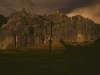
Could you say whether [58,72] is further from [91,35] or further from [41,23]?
[91,35]

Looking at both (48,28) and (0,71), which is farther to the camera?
(48,28)

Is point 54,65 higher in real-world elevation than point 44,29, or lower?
lower

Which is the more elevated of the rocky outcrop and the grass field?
the rocky outcrop

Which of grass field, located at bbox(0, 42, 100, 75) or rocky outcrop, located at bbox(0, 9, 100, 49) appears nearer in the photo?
grass field, located at bbox(0, 42, 100, 75)

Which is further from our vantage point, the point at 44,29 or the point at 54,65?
the point at 44,29

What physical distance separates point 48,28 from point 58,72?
6485 centimetres

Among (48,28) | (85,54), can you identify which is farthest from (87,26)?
(85,54)

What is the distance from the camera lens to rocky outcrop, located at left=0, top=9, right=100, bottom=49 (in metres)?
71.0

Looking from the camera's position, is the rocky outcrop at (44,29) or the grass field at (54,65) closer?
the grass field at (54,65)

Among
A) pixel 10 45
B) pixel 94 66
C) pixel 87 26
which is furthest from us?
pixel 87 26

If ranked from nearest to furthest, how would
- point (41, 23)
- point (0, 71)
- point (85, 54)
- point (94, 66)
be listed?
point (0, 71) → point (94, 66) → point (85, 54) → point (41, 23)

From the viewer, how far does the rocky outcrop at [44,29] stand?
71.0m

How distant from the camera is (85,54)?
29.4m

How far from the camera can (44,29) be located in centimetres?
8388
